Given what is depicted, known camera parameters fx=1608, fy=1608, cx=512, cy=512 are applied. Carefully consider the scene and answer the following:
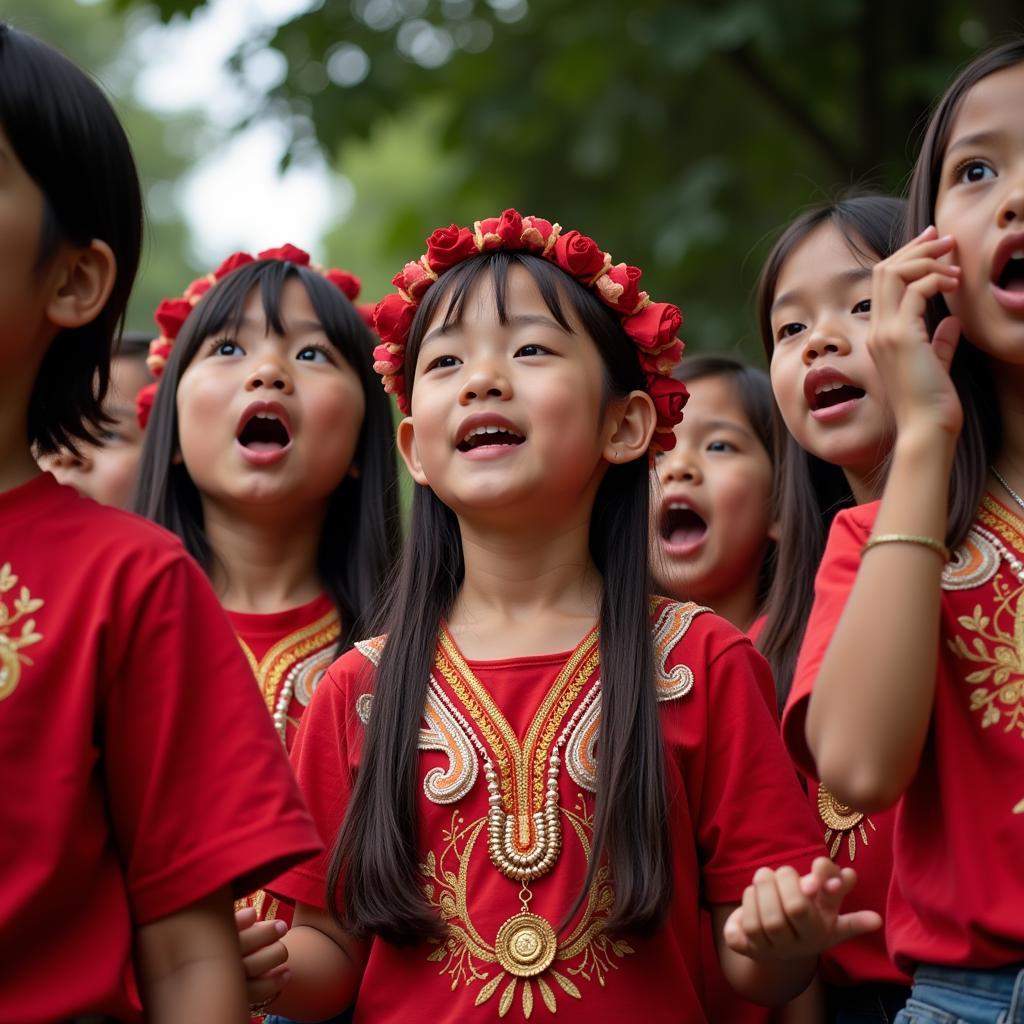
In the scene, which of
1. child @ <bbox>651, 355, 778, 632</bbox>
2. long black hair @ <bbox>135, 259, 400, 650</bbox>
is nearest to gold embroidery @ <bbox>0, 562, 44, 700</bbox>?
long black hair @ <bbox>135, 259, 400, 650</bbox>

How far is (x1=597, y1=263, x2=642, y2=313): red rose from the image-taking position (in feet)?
11.6

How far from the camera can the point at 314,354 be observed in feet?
14.6

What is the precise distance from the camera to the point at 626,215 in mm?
8281

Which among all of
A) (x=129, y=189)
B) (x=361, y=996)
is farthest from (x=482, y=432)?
(x=361, y=996)

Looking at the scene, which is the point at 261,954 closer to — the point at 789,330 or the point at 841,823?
the point at 841,823

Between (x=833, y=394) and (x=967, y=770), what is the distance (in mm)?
1484

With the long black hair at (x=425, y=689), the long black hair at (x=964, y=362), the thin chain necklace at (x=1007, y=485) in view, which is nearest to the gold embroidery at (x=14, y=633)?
the long black hair at (x=425, y=689)

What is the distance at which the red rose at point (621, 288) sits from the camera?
3.54 metres

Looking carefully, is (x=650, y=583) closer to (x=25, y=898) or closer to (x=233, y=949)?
(x=233, y=949)

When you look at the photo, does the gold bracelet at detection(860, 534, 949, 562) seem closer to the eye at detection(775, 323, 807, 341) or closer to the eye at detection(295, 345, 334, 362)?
the eye at detection(775, 323, 807, 341)

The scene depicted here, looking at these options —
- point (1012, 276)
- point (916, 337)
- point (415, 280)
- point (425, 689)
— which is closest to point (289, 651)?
point (425, 689)

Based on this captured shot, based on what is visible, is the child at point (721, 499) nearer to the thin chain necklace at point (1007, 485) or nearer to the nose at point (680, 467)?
the nose at point (680, 467)

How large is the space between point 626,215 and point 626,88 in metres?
0.74

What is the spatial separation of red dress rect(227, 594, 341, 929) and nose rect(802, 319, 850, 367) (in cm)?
141
